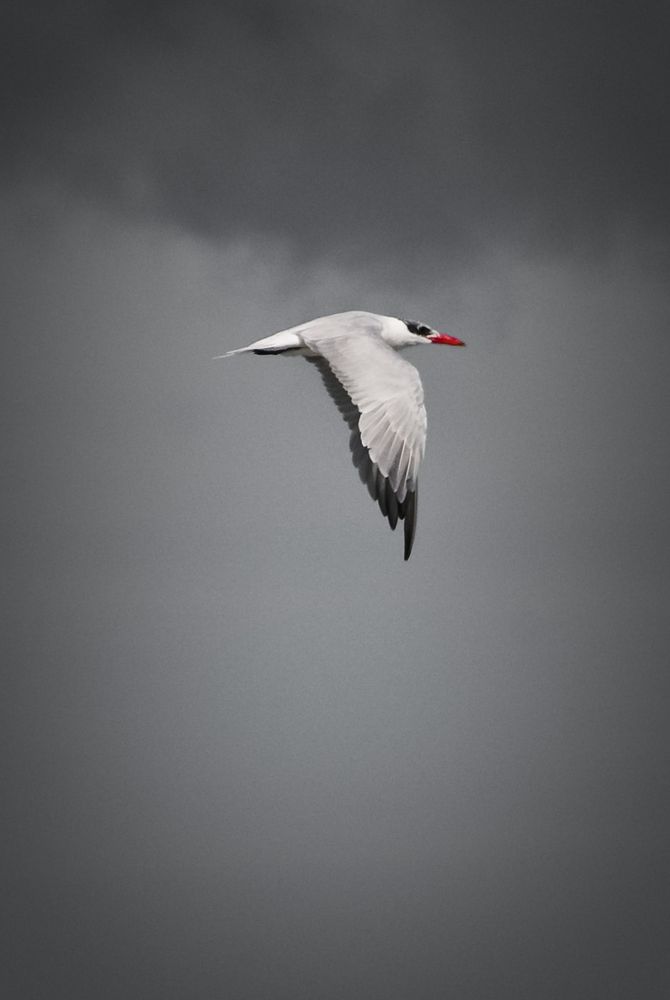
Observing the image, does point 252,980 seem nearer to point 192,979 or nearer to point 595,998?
point 192,979

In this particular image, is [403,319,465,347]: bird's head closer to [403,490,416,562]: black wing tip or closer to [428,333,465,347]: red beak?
[428,333,465,347]: red beak

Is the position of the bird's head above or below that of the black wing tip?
above

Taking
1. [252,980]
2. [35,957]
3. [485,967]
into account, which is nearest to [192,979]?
[252,980]

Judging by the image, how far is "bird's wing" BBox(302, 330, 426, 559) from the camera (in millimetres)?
8023

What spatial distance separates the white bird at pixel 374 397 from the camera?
8031 millimetres

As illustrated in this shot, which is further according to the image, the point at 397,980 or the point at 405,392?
the point at 397,980

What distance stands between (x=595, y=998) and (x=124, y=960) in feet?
215

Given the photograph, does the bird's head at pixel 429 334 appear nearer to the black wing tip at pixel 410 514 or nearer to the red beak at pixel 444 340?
the red beak at pixel 444 340

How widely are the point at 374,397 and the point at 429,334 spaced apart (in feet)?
7.33

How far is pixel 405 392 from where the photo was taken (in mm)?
8320

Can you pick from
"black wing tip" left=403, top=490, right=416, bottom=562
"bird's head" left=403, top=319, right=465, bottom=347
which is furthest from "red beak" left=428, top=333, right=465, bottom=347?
"black wing tip" left=403, top=490, right=416, bottom=562

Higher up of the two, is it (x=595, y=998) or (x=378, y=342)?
(x=378, y=342)

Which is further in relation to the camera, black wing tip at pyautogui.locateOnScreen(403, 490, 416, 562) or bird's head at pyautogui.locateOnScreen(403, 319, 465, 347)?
bird's head at pyautogui.locateOnScreen(403, 319, 465, 347)

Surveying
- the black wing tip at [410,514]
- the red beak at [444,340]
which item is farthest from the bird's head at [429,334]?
the black wing tip at [410,514]
